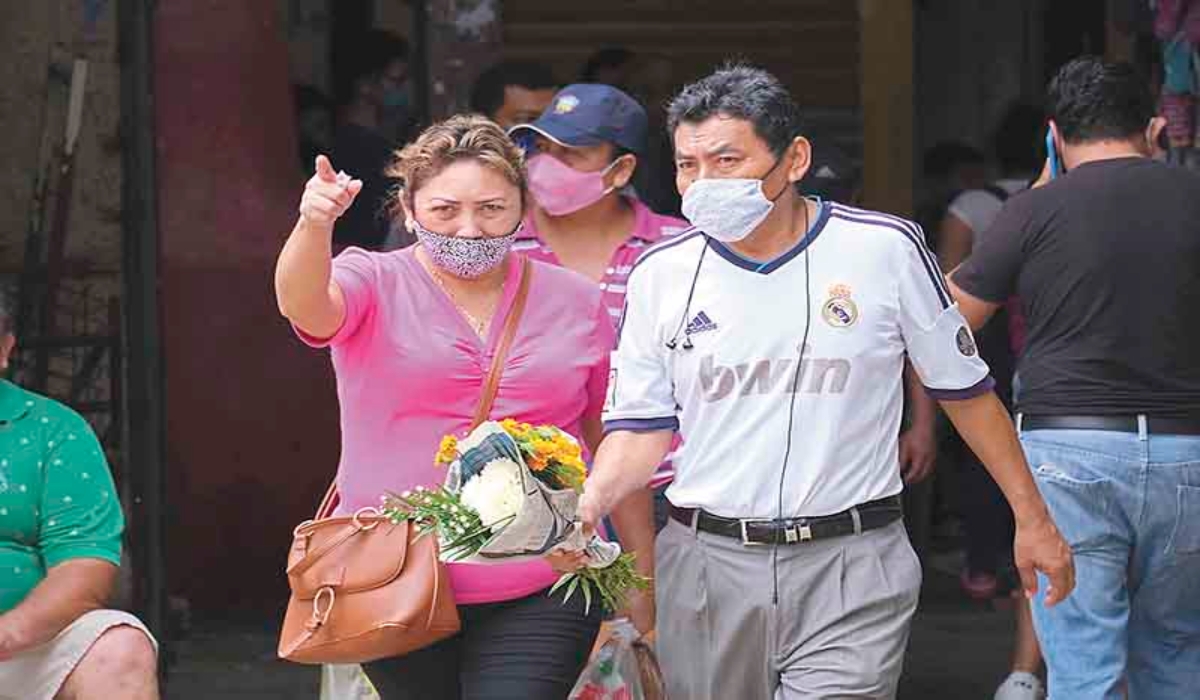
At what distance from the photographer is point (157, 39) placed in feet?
25.9

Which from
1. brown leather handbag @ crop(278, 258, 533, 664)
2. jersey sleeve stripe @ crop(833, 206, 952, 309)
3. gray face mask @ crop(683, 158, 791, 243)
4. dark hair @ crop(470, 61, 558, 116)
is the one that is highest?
dark hair @ crop(470, 61, 558, 116)

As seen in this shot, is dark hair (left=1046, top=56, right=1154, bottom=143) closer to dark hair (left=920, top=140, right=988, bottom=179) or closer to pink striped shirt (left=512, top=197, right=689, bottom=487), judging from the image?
pink striped shirt (left=512, top=197, right=689, bottom=487)

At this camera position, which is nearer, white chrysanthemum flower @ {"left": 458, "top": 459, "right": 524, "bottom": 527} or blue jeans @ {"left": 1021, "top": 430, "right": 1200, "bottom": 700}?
white chrysanthemum flower @ {"left": 458, "top": 459, "right": 524, "bottom": 527}

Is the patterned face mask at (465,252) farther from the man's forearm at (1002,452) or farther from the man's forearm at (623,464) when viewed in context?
the man's forearm at (1002,452)

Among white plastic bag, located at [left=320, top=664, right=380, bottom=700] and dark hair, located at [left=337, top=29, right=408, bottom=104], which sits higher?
dark hair, located at [left=337, top=29, right=408, bottom=104]

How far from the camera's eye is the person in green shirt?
5.13m

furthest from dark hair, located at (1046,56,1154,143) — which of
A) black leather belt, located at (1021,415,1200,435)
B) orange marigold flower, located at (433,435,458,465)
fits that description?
orange marigold flower, located at (433,435,458,465)

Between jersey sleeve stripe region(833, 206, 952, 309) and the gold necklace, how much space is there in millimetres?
727

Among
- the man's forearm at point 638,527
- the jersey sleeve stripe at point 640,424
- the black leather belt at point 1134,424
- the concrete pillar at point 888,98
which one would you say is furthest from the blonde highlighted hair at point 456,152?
the concrete pillar at point 888,98

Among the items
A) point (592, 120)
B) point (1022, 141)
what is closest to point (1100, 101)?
point (592, 120)

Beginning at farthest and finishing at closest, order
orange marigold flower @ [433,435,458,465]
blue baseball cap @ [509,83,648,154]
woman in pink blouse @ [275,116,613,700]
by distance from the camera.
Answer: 1. blue baseball cap @ [509,83,648,154]
2. woman in pink blouse @ [275,116,613,700]
3. orange marigold flower @ [433,435,458,465]

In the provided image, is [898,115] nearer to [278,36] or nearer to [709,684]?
[278,36]

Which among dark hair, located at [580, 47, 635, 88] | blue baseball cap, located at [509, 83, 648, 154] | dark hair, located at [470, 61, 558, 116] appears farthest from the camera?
dark hair, located at [580, 47, 635, 88]

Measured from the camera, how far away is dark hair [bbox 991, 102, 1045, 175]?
362 inches
